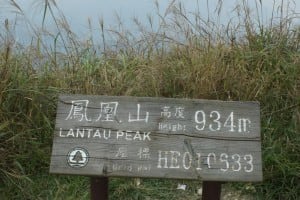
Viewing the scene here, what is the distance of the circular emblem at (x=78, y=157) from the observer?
2.59m

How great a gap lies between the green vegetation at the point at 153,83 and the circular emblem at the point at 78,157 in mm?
975

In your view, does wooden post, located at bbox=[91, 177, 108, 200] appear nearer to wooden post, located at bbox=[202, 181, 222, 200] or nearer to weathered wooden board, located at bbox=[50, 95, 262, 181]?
weathered wooden board, located at bbox=[50, 95, 262, 181]

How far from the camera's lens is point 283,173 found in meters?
3.47

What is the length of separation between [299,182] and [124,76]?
1.52 meters

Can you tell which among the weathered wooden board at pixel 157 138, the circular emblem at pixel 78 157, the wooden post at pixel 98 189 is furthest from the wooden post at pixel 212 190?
the circular emblem at pixel 78 157

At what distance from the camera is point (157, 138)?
8.67 feet

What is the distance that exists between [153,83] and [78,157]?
1.50 m

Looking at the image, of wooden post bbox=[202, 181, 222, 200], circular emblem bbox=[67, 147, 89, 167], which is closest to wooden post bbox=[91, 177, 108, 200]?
circular emblem bbox=[67, 147, 89, 167]

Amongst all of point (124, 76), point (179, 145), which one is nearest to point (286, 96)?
point (124, 76)

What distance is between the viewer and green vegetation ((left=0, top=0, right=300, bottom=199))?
140 inches

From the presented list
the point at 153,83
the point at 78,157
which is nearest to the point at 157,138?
the point at 78,157

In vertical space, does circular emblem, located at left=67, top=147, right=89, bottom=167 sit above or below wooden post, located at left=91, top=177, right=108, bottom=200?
above

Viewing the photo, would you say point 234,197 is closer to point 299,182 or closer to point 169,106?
point 299,182

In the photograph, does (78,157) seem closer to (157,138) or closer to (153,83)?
(157,138)
